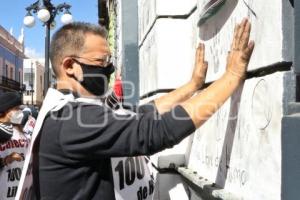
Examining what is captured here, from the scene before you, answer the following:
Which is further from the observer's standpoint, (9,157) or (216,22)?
(9,157)

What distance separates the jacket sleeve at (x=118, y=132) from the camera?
218 cm

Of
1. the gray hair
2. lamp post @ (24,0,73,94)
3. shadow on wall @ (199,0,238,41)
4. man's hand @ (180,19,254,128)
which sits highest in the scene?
lamp post @ (24,0,73,94)

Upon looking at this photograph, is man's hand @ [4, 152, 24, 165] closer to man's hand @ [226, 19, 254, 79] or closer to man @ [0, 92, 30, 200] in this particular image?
man @ [0, 92, 30, 200]

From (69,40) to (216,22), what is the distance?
3.14 feet

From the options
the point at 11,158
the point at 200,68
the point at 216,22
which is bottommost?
the point at 11,158

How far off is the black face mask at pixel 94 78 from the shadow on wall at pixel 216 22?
71cm

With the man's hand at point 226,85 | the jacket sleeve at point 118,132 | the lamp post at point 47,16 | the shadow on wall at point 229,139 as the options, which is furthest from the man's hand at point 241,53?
the lamp post at point 47,16

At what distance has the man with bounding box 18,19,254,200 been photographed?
2217mm

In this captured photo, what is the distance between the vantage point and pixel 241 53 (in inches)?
94.3

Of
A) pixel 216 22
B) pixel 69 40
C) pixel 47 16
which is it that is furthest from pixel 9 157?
pixel 47 16

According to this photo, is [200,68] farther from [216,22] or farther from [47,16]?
[47,16]

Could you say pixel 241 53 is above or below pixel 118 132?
above

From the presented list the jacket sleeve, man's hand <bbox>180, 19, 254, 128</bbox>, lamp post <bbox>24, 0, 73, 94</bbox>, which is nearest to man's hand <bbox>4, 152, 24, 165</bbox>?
the jacket sleeve

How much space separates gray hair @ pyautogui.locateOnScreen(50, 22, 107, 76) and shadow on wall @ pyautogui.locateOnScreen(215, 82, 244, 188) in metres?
0.72
